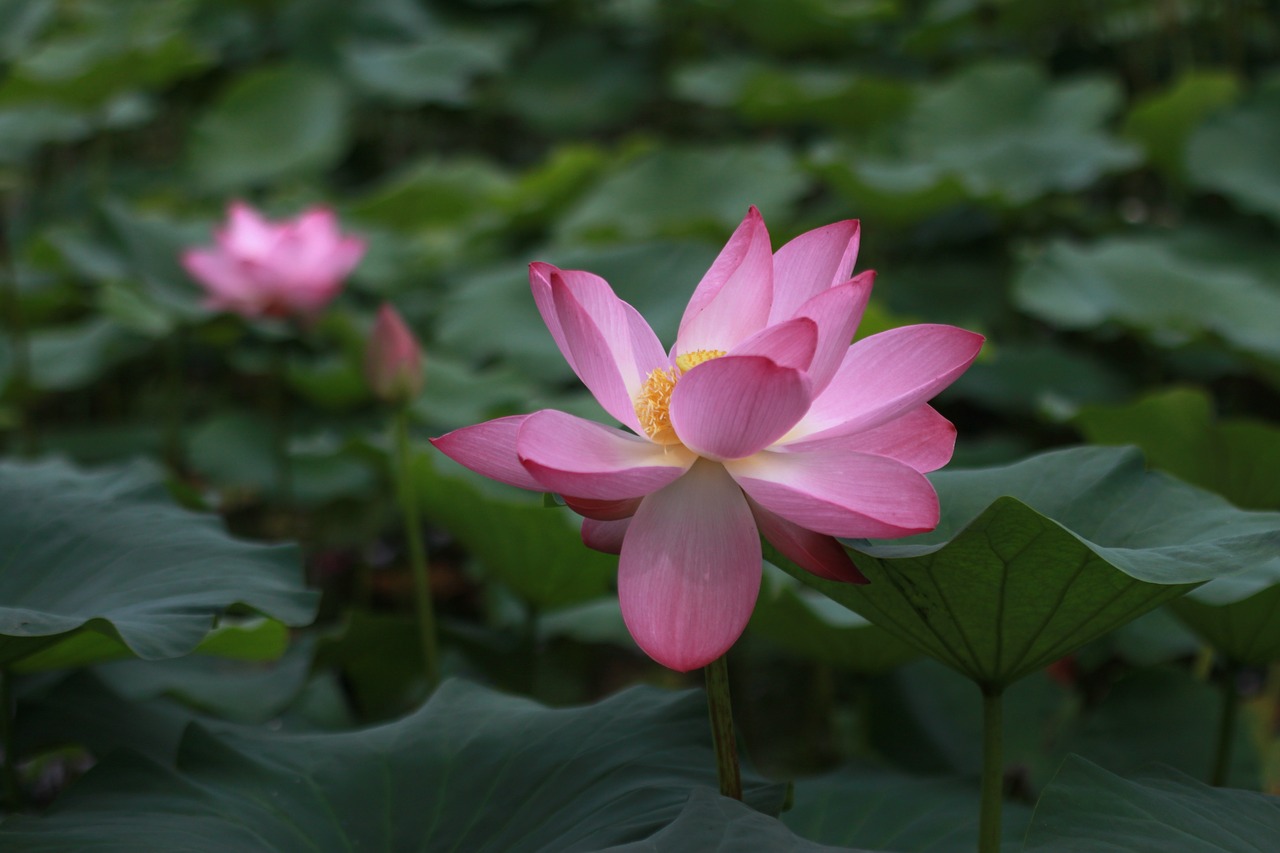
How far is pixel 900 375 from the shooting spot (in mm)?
560

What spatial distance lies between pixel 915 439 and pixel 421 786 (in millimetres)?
372

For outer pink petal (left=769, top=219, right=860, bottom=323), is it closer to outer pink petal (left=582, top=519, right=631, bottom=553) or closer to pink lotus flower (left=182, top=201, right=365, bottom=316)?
outer pink petal (left=582, top=519, right=631, bottom=553)

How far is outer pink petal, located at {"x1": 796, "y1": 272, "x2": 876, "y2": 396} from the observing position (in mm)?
542

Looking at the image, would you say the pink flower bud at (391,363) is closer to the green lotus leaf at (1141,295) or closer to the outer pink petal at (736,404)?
the outer pink petal at (736,404)

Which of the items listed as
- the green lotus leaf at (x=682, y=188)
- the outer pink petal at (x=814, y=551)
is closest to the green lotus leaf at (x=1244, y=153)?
the green lotus leaf at (x=682, y=188)

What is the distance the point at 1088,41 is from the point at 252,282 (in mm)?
2517

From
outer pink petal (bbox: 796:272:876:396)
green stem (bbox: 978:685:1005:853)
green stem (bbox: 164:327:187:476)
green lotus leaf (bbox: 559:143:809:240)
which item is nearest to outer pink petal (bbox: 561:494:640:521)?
outer pink petal (bbox: 796:272:876:396)

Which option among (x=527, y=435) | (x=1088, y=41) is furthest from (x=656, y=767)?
(x=1088, y=41)

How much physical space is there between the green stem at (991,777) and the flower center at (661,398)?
10.0 inches

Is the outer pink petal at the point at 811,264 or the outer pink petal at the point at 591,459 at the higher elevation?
the outer pink petal at the point at 811,264

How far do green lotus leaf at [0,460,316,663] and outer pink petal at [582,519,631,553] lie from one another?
230mm

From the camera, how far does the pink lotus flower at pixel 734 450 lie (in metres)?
0.51

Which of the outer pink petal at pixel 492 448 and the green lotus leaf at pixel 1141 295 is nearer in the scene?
the outer pink petal at pixel 492 448

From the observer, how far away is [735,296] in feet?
2.03
